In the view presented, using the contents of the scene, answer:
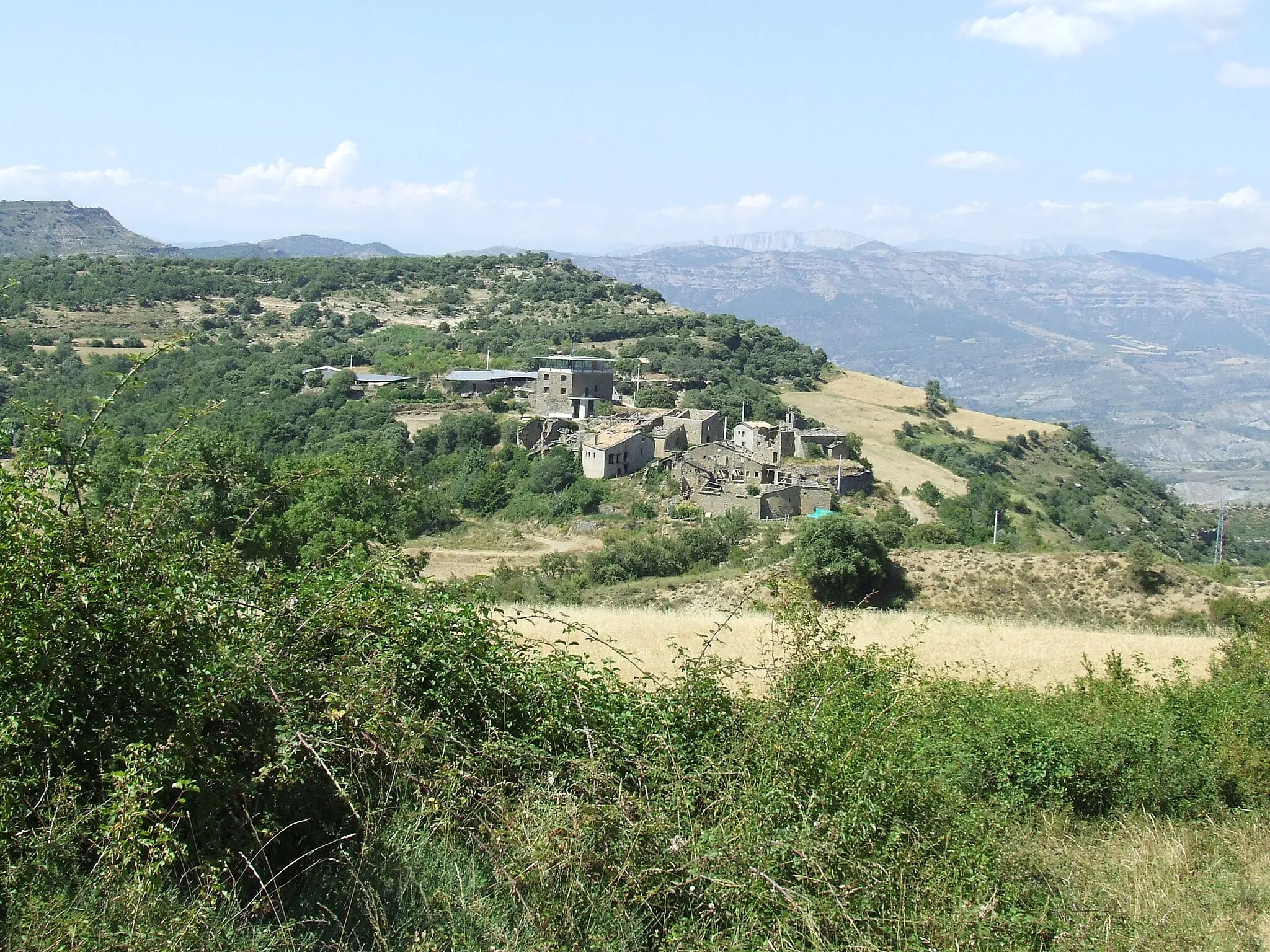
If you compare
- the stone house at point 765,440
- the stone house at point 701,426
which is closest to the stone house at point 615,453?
the stone house at point 701,426

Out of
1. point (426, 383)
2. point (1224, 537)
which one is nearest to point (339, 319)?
point (426, 383)

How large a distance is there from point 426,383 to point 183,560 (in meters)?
64.9

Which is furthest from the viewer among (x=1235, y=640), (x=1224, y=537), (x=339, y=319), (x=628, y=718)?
(x=339, y=319)

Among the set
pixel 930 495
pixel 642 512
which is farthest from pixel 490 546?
pixel 930 495

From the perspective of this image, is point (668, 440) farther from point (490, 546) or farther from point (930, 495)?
point (490, 546)

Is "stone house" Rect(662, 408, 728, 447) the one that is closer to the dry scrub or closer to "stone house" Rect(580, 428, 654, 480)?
"stone house" Rect(580, 428, 654, 480)

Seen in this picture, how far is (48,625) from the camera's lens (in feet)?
16.6

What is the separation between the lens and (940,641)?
67.2ft

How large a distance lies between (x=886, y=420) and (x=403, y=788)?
7490 centimetres

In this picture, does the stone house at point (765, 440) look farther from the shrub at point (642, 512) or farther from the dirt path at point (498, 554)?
the dirt path at point (498, 554)

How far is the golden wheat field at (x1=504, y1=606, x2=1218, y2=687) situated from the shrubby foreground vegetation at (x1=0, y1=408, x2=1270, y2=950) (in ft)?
20.9

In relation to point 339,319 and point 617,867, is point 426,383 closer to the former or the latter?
point 339,319

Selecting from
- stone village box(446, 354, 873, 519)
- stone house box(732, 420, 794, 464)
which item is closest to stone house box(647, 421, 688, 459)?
stone village box(446, 354, 873, 519)

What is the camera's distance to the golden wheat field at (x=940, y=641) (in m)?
15.8
